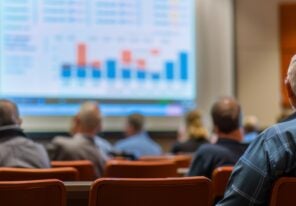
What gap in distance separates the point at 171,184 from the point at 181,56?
205 inches

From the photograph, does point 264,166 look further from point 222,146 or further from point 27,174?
point 222,146

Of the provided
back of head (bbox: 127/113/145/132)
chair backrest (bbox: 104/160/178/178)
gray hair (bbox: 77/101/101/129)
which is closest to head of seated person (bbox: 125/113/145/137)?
back of head (bbox: 127/113/145/132)

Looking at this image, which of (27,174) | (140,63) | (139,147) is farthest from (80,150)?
(140,63)

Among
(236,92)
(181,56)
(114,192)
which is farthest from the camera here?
(236,92)

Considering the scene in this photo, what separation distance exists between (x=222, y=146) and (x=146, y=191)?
1.19 meters

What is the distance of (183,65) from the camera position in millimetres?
7148

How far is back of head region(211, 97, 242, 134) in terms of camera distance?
3.33 meters

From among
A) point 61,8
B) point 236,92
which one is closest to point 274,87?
point 236,92

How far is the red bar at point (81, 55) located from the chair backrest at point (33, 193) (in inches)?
189

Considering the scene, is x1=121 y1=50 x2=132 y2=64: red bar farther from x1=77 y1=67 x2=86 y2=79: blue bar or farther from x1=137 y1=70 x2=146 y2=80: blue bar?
x1=77 y1=67 x2=86 y2=79: blue bar

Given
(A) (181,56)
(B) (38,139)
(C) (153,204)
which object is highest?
(A) (181,56)

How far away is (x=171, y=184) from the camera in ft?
6.59

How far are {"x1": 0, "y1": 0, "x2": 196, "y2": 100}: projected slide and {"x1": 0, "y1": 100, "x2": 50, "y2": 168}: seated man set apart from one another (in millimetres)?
3472

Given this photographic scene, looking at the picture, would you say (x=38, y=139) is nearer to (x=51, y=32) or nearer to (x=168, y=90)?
(x=51, y=32)
